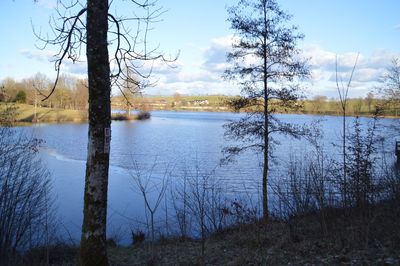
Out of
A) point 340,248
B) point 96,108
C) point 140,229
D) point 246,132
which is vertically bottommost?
point 140,229

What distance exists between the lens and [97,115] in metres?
5.87

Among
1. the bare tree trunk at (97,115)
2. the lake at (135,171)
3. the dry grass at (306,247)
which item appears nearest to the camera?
the bare tree trunk at (97,115)

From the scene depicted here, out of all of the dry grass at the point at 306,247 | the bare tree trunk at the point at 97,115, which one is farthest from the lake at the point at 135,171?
the bare tree trunk at the point at 97,115

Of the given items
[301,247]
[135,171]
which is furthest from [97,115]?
[135,171]

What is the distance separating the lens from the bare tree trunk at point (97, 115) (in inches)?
231

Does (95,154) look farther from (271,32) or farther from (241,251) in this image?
(271,32)

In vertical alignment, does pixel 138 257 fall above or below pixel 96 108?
below

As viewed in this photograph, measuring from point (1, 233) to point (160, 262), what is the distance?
4.10 m

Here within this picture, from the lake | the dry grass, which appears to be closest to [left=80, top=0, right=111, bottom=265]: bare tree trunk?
A: the dry grass

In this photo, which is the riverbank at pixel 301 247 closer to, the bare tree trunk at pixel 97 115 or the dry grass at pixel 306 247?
the dry grass at pixel 306 247

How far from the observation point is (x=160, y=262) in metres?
8.31

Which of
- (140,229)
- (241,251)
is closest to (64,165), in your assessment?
(140,229)

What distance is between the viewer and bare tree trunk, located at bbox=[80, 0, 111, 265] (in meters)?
5.87

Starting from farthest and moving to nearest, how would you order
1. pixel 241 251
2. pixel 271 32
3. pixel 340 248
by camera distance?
pixel 271 32
pixel 241 251
pixel 340 248
